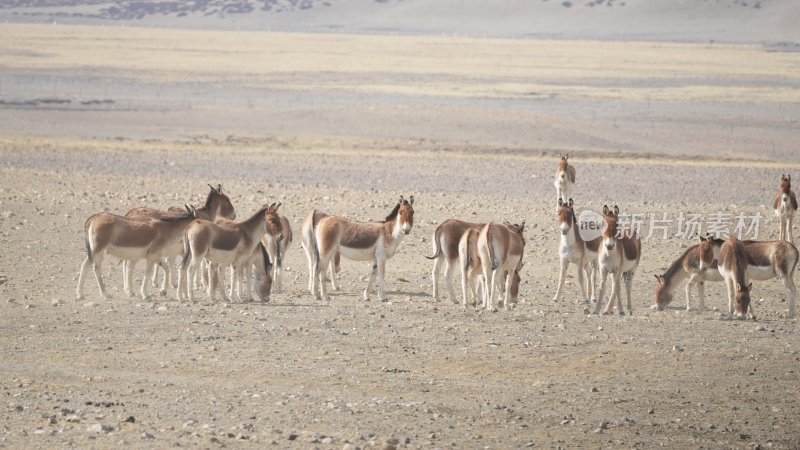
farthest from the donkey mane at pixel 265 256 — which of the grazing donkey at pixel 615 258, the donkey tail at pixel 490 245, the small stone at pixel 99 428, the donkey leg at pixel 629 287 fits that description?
the small stone at pixel 99 428

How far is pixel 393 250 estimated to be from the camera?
19203 mm

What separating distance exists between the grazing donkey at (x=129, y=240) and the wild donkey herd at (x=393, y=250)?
14 millimetres

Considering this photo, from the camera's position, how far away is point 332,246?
62.2 ft

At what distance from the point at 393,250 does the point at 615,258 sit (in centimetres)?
313

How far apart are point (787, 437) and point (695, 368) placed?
236 cm

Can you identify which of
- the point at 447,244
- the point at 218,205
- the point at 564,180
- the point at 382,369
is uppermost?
the point at 564,180

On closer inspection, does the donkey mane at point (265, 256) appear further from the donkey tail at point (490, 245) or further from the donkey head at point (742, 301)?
the donkey head at point (742, 301)

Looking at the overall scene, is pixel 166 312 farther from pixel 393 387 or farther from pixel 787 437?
pixel 787 437

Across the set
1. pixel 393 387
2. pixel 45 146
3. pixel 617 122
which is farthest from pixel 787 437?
pixel 617 122

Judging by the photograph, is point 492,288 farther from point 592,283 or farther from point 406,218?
point 592,283

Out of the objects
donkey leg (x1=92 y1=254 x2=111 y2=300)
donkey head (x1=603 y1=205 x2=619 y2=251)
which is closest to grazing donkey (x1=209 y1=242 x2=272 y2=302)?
donkey leg (x1=92 y1=254 x2=111 y2=300)

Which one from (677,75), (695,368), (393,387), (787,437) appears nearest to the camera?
(787,437)

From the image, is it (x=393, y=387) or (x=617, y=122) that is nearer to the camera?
(x=393, y=387)

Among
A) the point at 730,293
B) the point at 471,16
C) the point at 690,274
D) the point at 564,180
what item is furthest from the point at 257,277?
the point at 471,16
